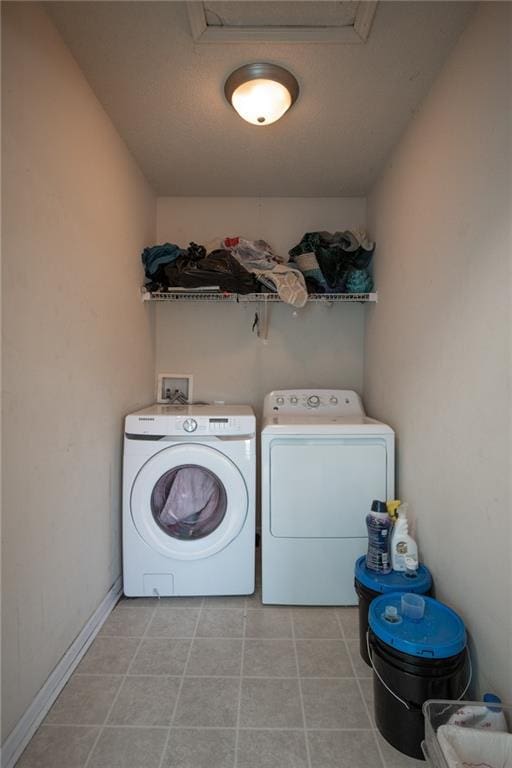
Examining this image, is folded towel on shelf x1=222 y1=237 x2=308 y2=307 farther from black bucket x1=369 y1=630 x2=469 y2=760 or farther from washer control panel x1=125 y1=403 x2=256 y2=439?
black bucket x1=369 y1=630 x2=469 y2=760

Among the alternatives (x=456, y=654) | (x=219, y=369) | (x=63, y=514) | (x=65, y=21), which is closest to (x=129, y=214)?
(x=65, y=21)

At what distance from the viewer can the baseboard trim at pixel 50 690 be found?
1080mm

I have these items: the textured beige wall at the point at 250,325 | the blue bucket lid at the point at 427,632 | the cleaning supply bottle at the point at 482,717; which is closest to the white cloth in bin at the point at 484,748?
the cleaning supply bottle at the point at 482,717

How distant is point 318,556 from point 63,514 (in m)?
1.14

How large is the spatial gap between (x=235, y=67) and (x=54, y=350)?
4.07ft

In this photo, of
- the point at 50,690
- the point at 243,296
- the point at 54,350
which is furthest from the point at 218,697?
the point at 243,296

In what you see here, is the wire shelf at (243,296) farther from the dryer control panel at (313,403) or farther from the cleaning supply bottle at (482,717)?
the cleaning supply bottle at (482,717)

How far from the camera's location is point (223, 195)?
2.49 m

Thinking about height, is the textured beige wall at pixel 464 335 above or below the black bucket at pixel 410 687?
above

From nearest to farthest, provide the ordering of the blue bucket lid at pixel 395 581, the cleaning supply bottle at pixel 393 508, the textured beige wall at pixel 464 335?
1. the textured beige wall at pixel 464 335
2. the blue bucket lid at pixel 395 581
3. the cleaning supply bottle at pixel 393 508

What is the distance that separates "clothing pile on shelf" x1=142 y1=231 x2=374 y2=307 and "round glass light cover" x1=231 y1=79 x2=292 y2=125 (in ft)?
2.62

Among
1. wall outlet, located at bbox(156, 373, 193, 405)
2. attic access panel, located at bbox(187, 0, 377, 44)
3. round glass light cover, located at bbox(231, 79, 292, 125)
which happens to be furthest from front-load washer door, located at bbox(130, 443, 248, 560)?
attic access panel, located at bbox(187, 0, 377, 44)

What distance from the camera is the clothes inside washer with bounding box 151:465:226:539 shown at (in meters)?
1.88

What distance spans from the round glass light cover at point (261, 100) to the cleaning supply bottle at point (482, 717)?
204 centimetres
